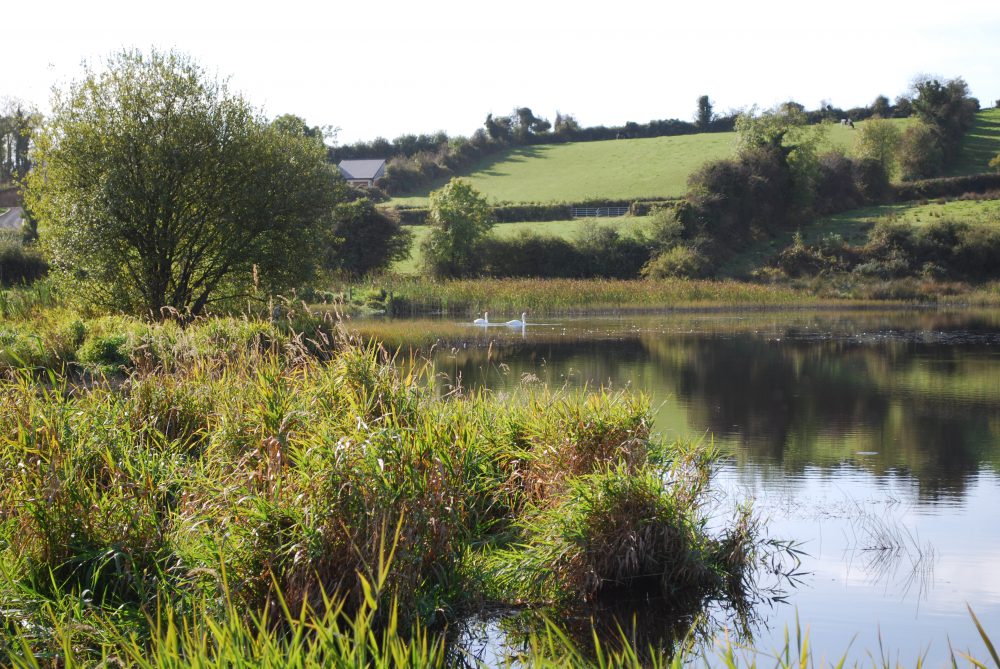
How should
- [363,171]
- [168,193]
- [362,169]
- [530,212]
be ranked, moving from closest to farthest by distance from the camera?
[168,193]
[530,212]
[363,171]
[362,169]

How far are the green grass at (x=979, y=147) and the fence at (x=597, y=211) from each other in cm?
2244

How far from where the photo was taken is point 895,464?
11.4 m

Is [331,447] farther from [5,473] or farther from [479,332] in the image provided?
[479,332]

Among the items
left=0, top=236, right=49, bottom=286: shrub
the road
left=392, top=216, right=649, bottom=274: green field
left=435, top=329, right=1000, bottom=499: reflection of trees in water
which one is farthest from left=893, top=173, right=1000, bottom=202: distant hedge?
the road

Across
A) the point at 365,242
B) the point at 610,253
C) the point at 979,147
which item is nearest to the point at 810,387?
the point at 610,253

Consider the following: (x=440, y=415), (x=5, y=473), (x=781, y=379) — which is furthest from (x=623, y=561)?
(x=781, y=379)

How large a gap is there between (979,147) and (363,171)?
1818 inches

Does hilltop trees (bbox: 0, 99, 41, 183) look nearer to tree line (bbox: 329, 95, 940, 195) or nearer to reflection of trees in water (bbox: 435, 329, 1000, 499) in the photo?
tree line (bbox: 329, 95, 940, 195)

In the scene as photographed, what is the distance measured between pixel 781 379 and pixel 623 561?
13.8 meters

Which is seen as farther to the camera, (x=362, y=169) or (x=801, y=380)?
(x=362, y=169)

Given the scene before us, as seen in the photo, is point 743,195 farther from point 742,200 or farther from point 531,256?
point 531,256

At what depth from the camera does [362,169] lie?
80.9m

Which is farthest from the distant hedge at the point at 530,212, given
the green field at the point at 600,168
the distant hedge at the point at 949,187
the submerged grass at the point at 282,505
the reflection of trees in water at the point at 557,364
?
the submerged grass at the point at 282,505

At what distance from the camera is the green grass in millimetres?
64938
